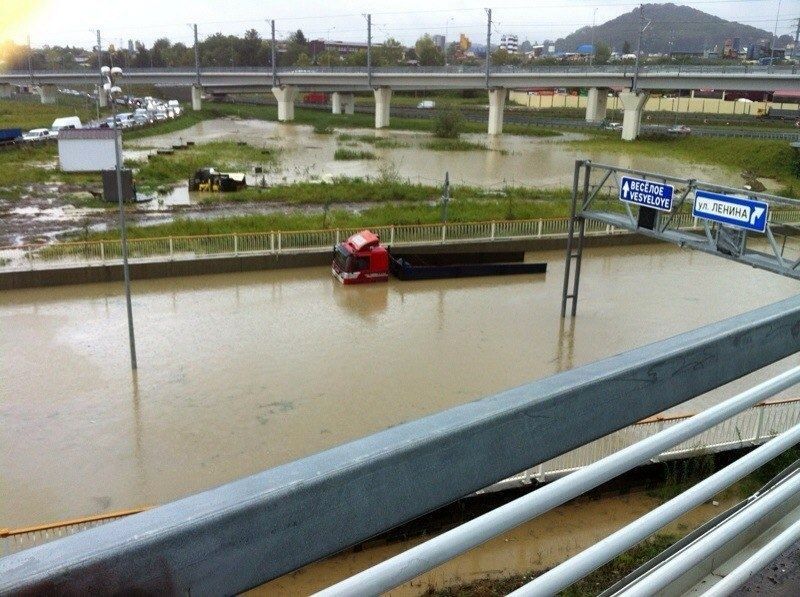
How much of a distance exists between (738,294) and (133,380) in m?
11.4

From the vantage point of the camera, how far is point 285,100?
5778cm

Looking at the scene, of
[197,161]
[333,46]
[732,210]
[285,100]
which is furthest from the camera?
[333,46]

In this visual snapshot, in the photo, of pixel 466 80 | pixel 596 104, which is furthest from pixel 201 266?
pixel 596 104

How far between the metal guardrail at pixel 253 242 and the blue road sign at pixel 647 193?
5.88 meters

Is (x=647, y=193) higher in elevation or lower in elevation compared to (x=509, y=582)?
higher

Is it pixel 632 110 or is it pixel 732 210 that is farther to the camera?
pixel 632 110

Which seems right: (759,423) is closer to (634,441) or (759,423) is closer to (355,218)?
(634,441)

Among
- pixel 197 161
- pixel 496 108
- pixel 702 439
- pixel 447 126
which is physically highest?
pixel 496 108

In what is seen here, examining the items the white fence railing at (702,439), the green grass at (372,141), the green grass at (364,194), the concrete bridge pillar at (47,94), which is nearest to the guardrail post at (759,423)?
the white fence railing at (702,439)

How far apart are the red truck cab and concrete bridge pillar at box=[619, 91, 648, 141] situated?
1333 inches

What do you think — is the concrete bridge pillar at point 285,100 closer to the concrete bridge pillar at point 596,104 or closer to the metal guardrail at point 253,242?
the concrete bridge pillar at point 596,104

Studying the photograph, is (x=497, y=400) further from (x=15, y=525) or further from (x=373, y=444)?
(x=15, y=525)

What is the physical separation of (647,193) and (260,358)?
623 centimetres

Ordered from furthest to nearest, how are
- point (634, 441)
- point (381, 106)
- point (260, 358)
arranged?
1. point (381, 106)
2. point (260, 358)
3. point (634, 441)
